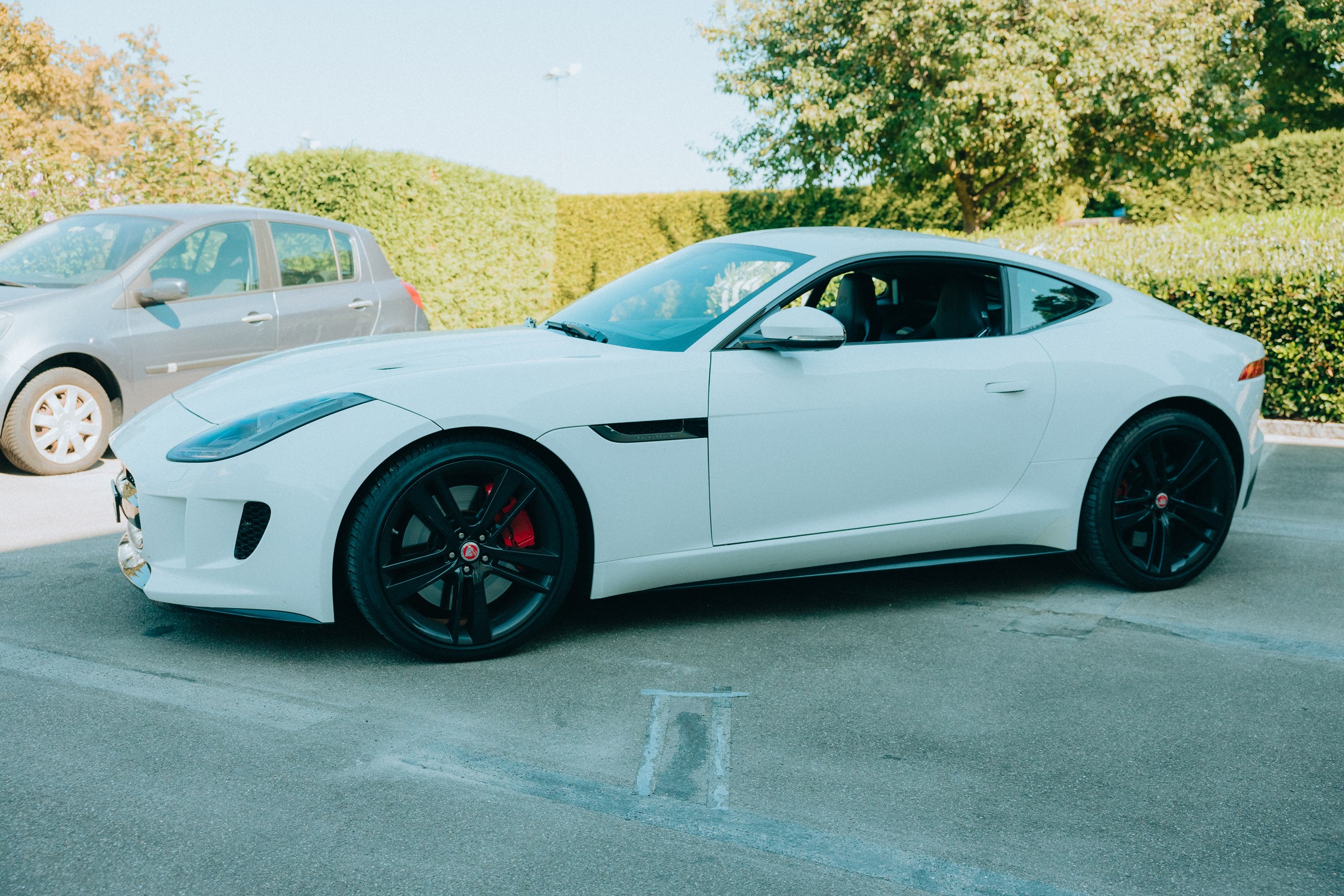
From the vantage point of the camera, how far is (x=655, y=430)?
147 inches

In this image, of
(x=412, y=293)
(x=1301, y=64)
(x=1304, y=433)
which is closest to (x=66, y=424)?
(x=412, y=293)

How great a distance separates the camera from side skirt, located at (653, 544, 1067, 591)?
397cm

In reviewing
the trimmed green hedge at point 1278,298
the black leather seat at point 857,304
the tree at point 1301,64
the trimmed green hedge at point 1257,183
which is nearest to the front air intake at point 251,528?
the black leather seat at point 857,304

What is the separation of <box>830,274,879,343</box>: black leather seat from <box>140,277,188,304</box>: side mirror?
4.26 m

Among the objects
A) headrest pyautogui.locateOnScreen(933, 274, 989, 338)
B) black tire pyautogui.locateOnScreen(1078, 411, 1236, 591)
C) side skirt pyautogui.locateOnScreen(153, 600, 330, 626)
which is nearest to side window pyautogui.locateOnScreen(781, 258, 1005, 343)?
headrest pyautogui.locateOnScreen(933, 274, 989, 338)

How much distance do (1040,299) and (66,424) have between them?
544 cm

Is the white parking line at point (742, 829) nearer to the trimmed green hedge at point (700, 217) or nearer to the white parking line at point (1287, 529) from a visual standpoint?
the white parking line at point (1287, 529)

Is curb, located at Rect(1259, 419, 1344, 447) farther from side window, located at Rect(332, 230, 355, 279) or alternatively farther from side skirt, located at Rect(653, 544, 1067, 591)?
side window, located at Rect(332, 230, 355, 279)

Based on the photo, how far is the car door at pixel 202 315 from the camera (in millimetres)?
6879

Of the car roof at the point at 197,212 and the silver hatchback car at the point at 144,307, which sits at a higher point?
the car roof at the point at 197,212

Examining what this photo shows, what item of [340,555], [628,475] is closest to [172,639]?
[340,555]

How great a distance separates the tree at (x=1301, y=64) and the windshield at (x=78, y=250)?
25041mm

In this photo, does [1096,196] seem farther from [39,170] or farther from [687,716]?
[687,716]

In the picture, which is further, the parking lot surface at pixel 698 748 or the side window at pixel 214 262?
the side window at pixel 214 262
